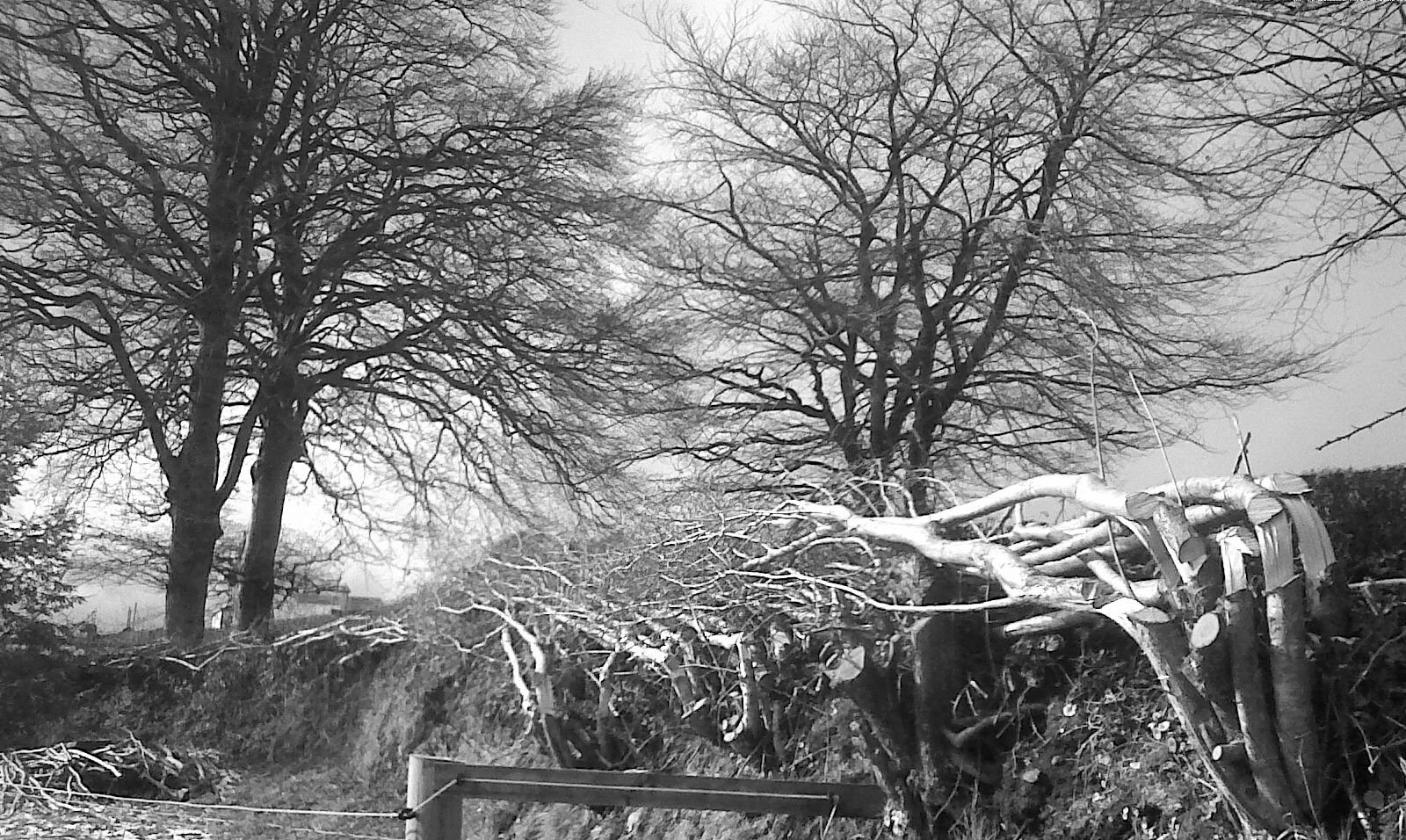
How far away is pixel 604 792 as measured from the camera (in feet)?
7.22

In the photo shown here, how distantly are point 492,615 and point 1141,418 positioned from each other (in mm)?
2666

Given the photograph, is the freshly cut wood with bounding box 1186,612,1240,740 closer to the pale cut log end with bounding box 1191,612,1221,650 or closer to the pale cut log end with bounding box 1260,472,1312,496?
the pale cut log end with bounding box 1191,612,1221,650

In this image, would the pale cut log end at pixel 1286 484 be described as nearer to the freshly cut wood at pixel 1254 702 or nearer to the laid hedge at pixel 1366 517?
the freshly cut wood at pixel 1254 702

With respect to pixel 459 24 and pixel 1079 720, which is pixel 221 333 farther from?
pixel 1079 720

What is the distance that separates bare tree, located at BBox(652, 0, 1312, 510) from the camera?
11.1ft

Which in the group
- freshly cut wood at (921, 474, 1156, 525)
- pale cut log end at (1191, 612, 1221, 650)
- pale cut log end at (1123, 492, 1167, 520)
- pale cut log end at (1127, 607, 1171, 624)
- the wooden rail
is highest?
freshly cut wood at (921, 474, 1156, 525)

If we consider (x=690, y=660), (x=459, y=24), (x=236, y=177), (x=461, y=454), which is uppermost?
(x=459, y=24)

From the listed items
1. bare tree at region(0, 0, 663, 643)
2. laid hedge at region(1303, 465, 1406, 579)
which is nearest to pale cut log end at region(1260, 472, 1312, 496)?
laid hedge at region(1303, 465, 1406, 579)

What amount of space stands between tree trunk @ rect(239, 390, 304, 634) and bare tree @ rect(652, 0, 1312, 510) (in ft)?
7.26

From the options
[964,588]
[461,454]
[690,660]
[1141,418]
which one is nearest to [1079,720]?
[964,588]

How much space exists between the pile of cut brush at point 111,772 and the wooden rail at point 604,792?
94.2 inches

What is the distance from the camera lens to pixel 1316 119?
9.53ft

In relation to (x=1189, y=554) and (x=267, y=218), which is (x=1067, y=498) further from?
(x=267, y=218)

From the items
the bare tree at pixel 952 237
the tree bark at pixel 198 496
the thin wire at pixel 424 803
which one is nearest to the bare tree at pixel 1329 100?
the bare tree at pixel 952 237
